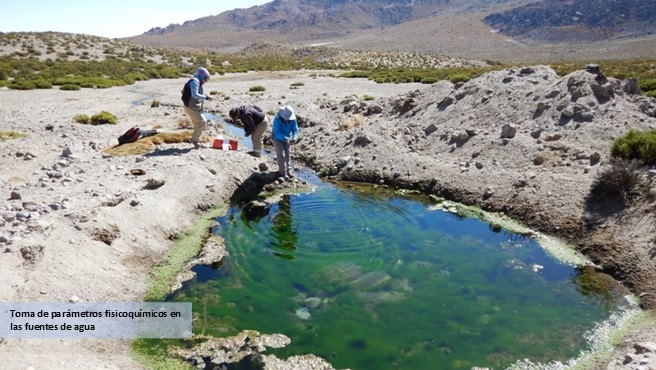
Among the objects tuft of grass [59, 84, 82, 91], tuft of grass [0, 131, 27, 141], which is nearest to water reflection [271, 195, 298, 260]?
tuft of grass [0, 131, 27, 141]

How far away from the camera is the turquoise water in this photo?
7.68m

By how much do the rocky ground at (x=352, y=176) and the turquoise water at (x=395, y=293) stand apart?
0.95 meters

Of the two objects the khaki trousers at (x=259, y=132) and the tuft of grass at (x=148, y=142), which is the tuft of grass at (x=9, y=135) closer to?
the tuft of grass at (x=148, y=142)

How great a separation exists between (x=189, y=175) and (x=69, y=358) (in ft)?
24.3

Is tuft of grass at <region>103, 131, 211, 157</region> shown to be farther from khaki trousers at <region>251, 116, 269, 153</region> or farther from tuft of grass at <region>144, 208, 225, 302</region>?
tuft of grass at <region>144, 208, 225, 302</region>

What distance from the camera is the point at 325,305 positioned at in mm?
8680

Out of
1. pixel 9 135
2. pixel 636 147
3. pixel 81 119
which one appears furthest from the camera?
pixel 81 119

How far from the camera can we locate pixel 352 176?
16.1 metres

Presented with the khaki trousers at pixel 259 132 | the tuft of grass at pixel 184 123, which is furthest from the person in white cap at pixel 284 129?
the tuft of grass at pixel 184 123

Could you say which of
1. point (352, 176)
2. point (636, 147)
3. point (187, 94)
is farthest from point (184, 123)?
point (636, 147)
